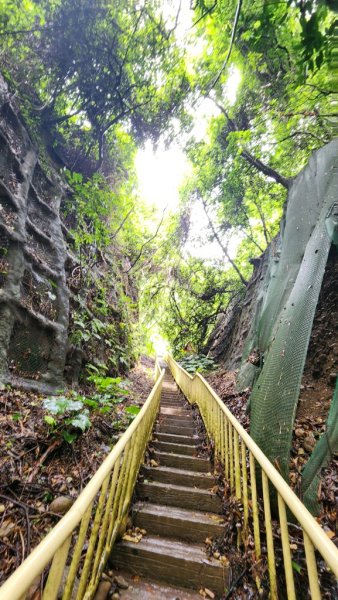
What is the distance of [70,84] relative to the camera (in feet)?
17.6

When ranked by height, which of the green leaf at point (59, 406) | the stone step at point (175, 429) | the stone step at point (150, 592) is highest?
the green leaf at point (59, 406)

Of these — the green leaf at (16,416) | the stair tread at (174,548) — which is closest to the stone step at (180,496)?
the stair tread at (174,548)

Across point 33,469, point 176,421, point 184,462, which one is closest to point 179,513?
point 184,462

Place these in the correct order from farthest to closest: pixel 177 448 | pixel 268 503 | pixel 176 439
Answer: pixel 176 439
pixel 177 448
pixel 268 503

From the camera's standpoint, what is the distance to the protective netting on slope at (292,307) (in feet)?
7.91

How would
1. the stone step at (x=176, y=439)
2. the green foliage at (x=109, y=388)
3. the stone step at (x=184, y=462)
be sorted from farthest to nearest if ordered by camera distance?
the green foliage at (x=109, y=388) → the stone step at (x=176, y=439) → the stone step at (x=184, y=462)

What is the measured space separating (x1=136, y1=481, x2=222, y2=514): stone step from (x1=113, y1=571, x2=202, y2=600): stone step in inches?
30.5

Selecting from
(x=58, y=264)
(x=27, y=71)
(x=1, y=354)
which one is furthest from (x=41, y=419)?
(x=27, y=71)

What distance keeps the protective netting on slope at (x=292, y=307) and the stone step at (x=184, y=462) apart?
110 cm

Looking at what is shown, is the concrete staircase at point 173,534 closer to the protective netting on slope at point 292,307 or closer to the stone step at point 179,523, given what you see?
the stone step at point 179,523

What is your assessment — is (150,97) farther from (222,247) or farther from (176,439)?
(176,439)

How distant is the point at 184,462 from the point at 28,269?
4.02 metres

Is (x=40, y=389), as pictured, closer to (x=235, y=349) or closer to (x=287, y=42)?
(x=235, y=349)

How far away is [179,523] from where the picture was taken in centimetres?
243
